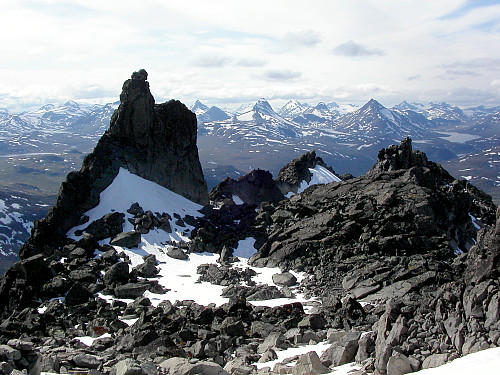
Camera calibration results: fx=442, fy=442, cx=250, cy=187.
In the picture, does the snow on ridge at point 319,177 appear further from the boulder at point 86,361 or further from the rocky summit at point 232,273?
the boulder at point 86,361

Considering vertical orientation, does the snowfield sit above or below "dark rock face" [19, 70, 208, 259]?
below

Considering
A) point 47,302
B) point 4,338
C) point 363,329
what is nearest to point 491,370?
point 363,329

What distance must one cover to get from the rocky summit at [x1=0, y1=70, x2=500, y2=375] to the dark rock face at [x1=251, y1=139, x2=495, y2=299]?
0.19 m

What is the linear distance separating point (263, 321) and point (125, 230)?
2498 centimetres

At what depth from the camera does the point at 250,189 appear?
96.7 m

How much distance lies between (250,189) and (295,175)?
15.2 m

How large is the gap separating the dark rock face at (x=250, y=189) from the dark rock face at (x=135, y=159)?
53.7 ft

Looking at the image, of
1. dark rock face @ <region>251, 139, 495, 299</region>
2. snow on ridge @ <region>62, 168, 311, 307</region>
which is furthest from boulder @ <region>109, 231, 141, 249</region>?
dark rock face @ <region>251, 139, 495, 299</region>

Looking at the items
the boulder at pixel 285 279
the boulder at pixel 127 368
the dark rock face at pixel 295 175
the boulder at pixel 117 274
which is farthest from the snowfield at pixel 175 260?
the dark rock face at pixel 295 175

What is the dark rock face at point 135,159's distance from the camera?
1953 inches

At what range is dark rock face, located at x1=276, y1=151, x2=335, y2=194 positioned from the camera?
104 metres

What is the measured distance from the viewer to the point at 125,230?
163ft

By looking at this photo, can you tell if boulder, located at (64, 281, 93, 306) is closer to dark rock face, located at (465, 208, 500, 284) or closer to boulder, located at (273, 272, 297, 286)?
boulder, located at (273, 272, 297, 286)

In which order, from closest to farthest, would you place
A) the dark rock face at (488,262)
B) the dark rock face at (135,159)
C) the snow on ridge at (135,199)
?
the dark rock face at (488,262) → the dark rock face at (135,159) → the snow on ridge at (135,199)
